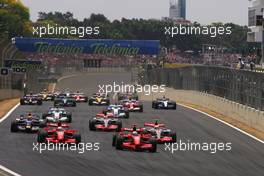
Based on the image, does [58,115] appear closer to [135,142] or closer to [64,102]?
[135,142]

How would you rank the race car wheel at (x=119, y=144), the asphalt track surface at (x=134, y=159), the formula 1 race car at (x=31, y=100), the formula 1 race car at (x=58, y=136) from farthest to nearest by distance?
the formula 1 race car at (x=31, y=100) → the formula 1 race car at (x=58, y=136) → the race car wheel at (x=119, y=144) → the asphalt track surface at (x=134, y=159)

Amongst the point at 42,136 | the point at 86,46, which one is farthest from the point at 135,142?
the point at 86,46

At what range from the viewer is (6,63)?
59562mm

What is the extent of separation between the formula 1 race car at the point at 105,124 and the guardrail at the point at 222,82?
20.4 feet

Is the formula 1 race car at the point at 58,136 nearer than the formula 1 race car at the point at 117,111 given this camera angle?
Yes

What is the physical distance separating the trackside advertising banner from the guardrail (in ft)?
20.5

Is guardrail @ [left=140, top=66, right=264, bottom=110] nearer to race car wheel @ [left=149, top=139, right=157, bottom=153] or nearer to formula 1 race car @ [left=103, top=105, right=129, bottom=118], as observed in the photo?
formula 1 race car @ [left=103, top=105, right=129, bottom=118]

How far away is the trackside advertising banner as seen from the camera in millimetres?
82125

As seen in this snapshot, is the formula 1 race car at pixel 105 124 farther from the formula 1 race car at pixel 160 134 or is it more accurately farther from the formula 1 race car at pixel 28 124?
the formula 1 race car at pixel 160 134

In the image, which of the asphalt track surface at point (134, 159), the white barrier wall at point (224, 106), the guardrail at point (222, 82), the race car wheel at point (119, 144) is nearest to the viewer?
the asphalt track surface at point (134, 159)

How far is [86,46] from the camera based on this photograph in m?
83.2

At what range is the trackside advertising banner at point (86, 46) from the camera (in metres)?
82.1

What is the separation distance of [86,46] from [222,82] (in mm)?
38148

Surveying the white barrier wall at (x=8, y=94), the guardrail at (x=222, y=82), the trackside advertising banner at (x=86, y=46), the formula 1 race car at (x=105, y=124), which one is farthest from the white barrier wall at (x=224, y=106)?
the trackside advertising banner at (x=86, y=46)
